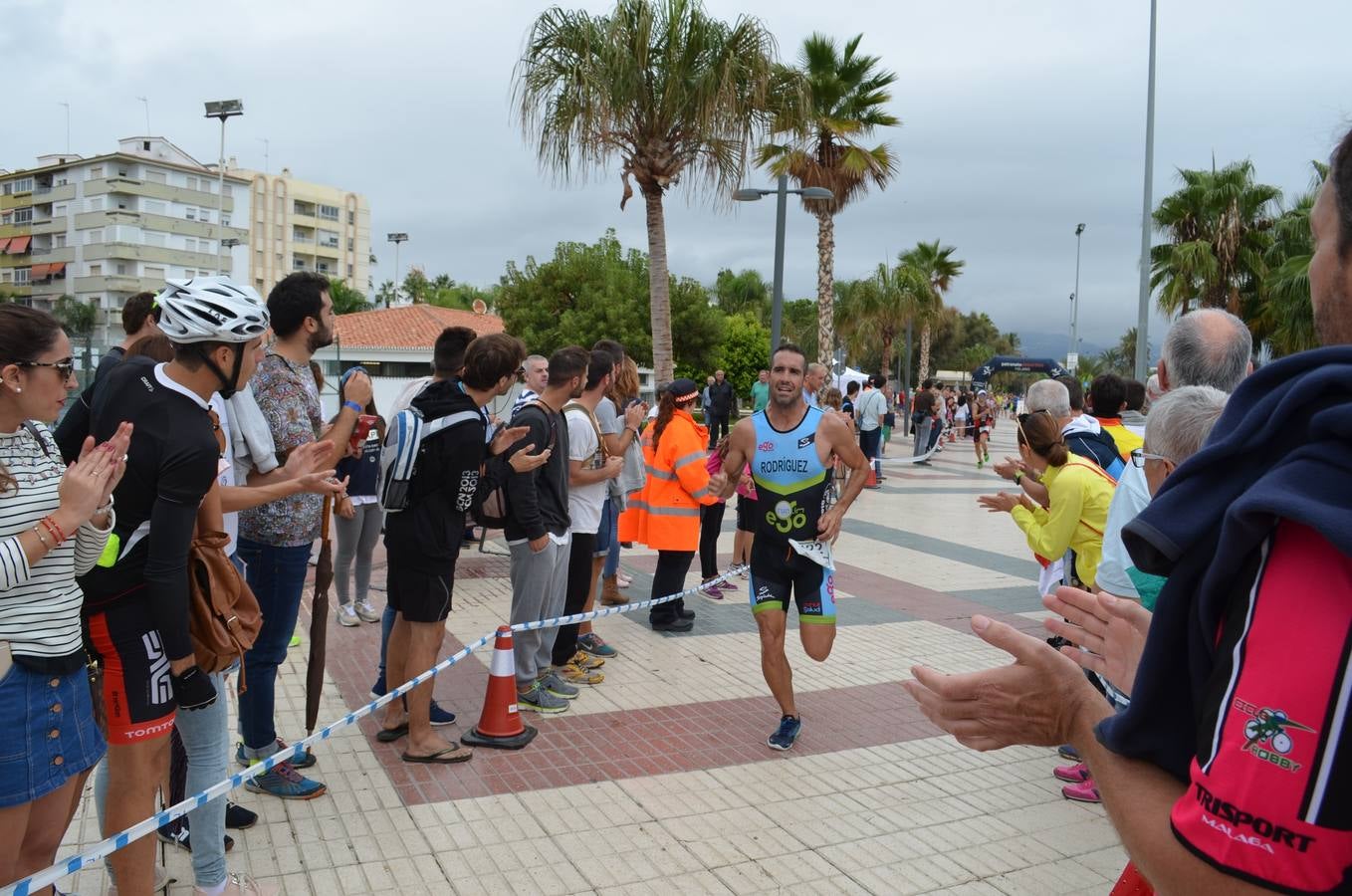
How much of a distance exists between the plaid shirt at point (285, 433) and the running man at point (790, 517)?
2468 millimetres

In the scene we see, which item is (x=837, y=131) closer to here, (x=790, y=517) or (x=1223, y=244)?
(x=1223, y=244)

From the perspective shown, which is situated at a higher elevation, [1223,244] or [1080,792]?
[1223,244]

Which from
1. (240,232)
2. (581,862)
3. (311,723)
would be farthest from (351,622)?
(240,232)

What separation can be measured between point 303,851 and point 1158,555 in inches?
151

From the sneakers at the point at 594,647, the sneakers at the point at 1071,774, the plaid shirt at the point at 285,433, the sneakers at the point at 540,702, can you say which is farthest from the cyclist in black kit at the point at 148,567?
the sneakers at the point at 1071,774

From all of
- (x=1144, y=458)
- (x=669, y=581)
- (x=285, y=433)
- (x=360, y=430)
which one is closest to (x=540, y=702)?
(x=360, y=430)

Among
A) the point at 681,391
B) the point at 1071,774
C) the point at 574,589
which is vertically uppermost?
the point at 681,391

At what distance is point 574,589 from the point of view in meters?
6.54

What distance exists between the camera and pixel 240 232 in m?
89.2

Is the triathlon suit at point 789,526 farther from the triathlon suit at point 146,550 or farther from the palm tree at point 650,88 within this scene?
the palm tree at point 650,88

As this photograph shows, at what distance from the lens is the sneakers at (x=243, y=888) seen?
345 centimetres

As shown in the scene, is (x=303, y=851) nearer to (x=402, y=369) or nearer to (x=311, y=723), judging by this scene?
(x=311, y=723)

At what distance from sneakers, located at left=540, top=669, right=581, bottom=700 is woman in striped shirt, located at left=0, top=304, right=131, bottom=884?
10.8ft

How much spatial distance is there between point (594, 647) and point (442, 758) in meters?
2.16
